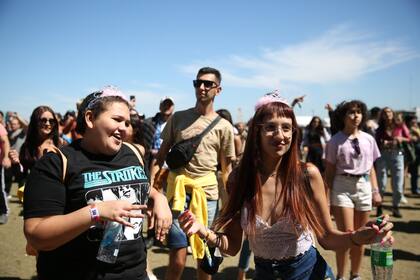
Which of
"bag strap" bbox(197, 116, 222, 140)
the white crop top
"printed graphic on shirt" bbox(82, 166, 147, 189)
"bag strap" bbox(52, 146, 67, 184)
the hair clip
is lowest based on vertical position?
the white crop top

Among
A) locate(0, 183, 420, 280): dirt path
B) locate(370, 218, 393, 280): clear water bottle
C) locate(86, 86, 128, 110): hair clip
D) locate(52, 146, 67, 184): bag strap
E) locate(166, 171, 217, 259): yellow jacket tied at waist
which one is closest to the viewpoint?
locate(52, 146, 67, 184): bag strap

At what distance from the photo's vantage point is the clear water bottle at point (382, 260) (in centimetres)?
224

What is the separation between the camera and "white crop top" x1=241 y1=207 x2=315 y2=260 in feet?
7.36

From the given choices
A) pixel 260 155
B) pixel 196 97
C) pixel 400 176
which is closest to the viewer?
pixel 260 155

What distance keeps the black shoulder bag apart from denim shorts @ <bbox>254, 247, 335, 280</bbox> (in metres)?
1.80

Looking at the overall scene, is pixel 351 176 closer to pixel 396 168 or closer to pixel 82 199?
pixel 82 199

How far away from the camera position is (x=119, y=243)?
2.00 m

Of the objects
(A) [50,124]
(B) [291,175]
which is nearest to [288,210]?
(B) [291,175]

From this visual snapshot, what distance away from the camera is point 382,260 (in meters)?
2.25

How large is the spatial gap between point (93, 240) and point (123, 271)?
10.3 inches

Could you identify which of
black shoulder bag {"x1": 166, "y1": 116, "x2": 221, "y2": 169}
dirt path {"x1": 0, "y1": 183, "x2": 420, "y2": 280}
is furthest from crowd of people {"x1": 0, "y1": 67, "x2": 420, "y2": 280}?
dirt path {"x1": 0, "y1": 183, "x2": 420, "y2": 280}

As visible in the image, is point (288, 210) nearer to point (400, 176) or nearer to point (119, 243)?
point (119, 243)

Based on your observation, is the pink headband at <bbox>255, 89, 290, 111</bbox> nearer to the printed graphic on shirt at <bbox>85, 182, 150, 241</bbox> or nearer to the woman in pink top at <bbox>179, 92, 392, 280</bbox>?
the woman in pink top at <bbox>179, 92, 392, 280</bbox>

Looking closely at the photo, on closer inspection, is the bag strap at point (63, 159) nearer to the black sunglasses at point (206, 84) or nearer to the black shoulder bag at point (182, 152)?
the black shoulder bag at point (182, 152)
